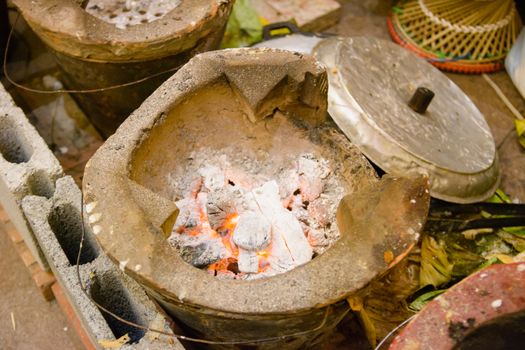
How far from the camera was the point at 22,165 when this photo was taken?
228 centimetres

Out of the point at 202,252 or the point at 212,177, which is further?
the point at 212,177

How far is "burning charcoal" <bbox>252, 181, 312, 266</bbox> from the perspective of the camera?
7.09 feet

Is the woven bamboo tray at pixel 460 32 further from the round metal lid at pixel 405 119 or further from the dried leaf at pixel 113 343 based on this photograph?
the dried leaf at pixel 113 343

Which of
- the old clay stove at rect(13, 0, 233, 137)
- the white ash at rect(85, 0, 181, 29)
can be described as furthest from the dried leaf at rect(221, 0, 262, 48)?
the old clay stove at rect(13, 0, 233, 137)

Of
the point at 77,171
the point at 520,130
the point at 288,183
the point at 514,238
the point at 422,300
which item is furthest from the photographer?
the point at 520,130

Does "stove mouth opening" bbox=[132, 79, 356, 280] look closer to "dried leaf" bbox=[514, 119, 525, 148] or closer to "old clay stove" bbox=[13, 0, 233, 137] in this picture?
"old clay stove" bbox=[13, 0, 233, 137]

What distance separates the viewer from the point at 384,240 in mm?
1698

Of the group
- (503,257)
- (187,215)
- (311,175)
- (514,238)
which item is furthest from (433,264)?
(187,215)

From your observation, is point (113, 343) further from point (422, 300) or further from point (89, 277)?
point (422, 300)

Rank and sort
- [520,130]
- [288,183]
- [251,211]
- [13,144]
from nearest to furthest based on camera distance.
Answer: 1. [251,211]
2. [288,183]
3. [13,144]
4. [520,130]

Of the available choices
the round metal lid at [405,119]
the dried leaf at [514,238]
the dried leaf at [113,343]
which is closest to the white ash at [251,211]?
the dried leaf at [113,343]

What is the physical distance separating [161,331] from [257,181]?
35.3 inches

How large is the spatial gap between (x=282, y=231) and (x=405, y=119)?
3.84 ft

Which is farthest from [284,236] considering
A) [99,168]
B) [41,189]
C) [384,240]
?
[41,189]
